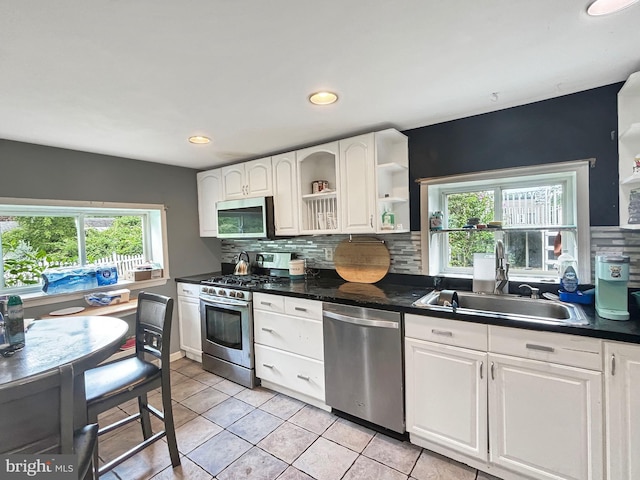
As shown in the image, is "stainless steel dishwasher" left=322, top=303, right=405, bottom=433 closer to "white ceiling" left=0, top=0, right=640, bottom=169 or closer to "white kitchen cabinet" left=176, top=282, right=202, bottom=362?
"white ceiling" left=0, top=0, right=640, bottom=169

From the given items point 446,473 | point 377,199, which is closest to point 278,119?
point 377,199

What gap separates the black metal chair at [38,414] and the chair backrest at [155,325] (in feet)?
2.49

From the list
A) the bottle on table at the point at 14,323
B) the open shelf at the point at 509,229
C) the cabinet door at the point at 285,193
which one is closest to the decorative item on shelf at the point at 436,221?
the open shelf at the point at 509,229

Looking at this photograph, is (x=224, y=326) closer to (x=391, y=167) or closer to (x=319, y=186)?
(x=319, y=186)

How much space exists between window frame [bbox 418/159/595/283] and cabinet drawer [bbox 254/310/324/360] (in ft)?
3.33

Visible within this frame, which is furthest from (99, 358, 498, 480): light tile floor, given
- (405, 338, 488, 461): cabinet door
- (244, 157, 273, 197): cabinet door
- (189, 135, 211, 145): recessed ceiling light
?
(189, 135, 211, 145): recessed ceiling light

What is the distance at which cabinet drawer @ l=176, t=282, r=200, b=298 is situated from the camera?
320cm

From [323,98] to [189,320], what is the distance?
8.75 ft

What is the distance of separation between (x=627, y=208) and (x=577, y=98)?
0.73m

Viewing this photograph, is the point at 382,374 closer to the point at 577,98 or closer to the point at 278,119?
the point at 278,119

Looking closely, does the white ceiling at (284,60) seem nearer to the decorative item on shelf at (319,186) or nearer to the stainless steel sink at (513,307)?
the decorative item on shelf at (319,186)

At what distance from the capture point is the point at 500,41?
1.30m

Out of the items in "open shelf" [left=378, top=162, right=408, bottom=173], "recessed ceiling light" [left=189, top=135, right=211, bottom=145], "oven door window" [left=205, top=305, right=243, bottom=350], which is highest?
"recessed ceiling light" [left=189, top=135, right=211, bottom=145]

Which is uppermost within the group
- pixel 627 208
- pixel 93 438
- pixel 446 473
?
pixel 627 208
